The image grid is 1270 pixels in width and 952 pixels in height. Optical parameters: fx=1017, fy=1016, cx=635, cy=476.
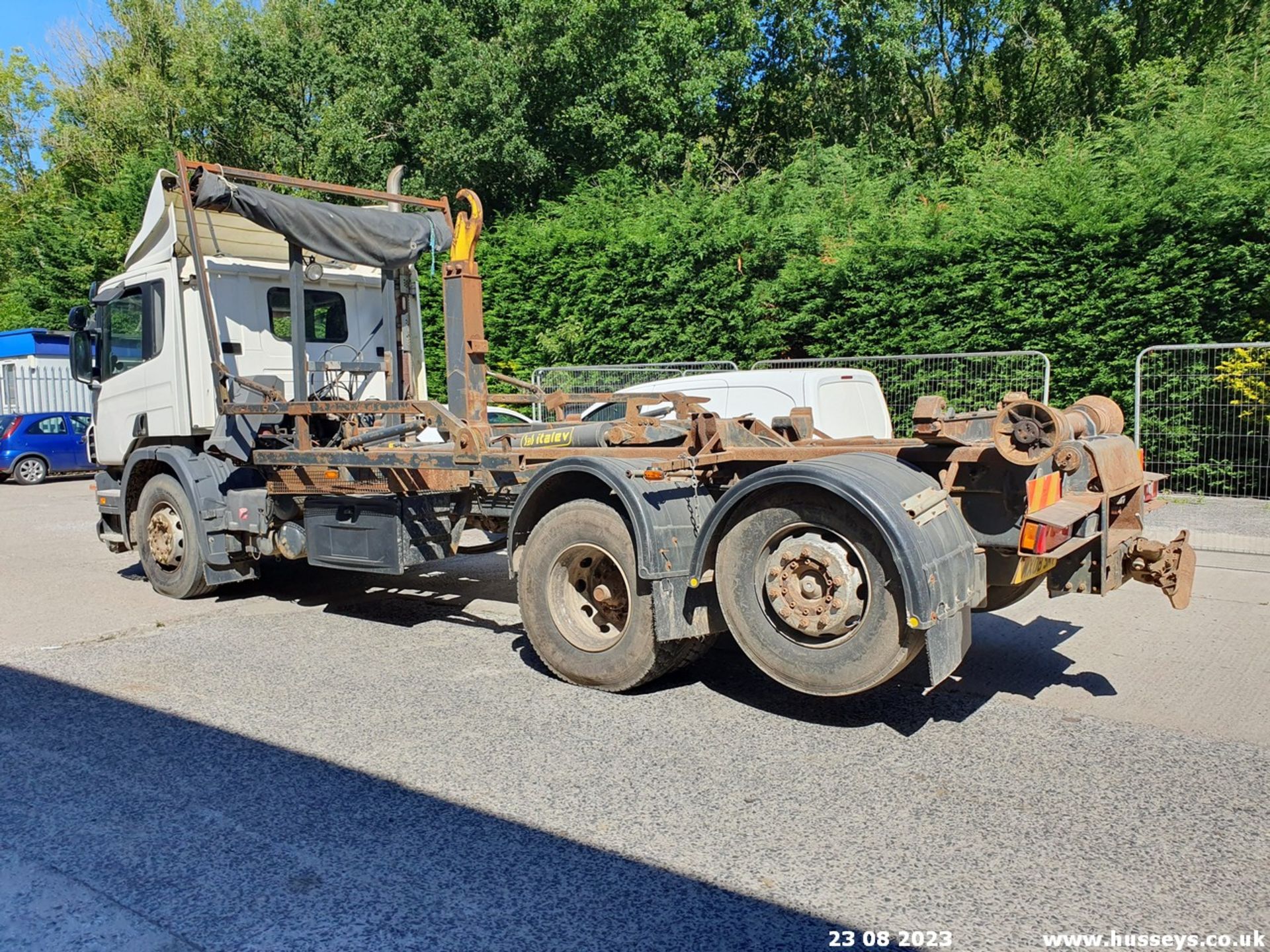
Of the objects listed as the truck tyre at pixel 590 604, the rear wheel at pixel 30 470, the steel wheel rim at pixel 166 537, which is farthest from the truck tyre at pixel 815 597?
the rear wheel at pixel 30 470

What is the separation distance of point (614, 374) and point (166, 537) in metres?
8.88

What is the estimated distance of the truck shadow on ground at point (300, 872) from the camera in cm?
327

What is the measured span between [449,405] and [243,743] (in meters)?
2.86

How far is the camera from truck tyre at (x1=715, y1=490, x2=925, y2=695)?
4.66 meters

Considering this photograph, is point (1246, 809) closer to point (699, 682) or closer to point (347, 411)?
point (699, 682)

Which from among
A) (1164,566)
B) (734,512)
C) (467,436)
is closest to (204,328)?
(467,436)

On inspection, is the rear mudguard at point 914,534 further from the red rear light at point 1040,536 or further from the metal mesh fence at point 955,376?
the metal mesh fence at point 955,376

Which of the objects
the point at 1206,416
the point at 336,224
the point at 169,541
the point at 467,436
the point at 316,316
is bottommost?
the point at 169,541

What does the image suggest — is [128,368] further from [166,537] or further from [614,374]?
[614,374]

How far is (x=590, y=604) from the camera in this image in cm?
596

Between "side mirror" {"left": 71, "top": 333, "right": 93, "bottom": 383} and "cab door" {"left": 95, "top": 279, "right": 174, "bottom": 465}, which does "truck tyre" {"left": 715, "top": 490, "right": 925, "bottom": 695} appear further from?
"side mirror" {"left": 71, "top": 333, "right": 93, "bottom": 383}

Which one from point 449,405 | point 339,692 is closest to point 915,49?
point 449,405

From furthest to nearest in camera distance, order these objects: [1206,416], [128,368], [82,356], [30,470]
→ [30,470] → [1206,416] → [82,356] → [128,368]

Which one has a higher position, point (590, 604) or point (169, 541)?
point (169, 541)
